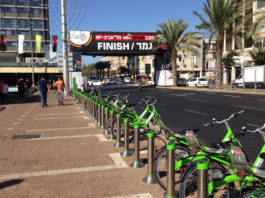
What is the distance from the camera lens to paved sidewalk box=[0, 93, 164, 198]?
13.3ft

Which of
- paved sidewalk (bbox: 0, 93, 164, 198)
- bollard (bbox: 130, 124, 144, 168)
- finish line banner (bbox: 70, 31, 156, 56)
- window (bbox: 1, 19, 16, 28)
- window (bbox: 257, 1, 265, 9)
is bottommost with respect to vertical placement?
paved sidewalk (bbox: 0, 93, 164, 198)

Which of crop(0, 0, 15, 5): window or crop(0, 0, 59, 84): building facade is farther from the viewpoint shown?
crop(0, 0, 15, 5): window

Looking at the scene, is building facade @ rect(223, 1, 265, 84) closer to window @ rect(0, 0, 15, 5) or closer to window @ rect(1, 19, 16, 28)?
window @ rect(1, 19, 16, 28)

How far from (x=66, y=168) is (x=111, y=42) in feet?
101

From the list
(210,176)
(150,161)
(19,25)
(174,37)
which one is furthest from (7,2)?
(210,176)

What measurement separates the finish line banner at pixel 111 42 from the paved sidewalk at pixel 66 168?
2634cm

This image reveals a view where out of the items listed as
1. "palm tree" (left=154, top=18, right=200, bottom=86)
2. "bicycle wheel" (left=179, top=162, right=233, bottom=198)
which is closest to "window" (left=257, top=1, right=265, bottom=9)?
"palm tree" (left=154, top=18, right=200, bottom=86)

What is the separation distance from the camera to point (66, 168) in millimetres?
5082

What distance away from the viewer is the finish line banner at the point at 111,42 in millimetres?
33531

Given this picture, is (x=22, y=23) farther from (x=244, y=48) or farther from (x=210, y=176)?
(x=210, y=176)

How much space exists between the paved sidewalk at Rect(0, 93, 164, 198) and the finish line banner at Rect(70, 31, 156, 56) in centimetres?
2634

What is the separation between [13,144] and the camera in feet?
23.1

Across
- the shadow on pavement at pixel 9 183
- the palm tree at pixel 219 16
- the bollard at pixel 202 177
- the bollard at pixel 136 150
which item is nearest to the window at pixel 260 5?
the palm tree at pixel 219 16

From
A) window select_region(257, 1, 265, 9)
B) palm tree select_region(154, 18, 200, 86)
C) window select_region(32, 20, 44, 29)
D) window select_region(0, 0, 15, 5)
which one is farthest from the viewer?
window select_region(32, 20, 44, 29)
